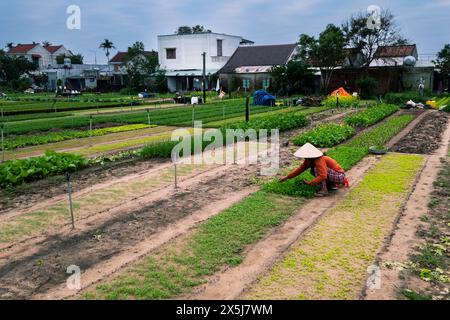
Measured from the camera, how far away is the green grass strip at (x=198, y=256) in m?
5.47

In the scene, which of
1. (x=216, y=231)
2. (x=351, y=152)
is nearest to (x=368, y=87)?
(x=351, y=152)

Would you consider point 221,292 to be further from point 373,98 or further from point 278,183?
point 373,98

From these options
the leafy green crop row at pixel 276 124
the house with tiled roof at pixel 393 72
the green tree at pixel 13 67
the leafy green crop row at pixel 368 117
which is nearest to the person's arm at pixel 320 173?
the leafy green crop row at pixel 276 124

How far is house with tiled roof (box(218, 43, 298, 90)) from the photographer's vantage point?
4769cm

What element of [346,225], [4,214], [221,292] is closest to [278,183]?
[346,225]

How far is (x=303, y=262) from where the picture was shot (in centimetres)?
624

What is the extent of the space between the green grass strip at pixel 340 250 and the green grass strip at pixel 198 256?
2.50 feet

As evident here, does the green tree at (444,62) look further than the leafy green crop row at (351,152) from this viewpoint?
Yes

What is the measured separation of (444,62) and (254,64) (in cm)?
2046

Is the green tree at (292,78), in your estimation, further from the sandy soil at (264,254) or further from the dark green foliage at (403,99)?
the sandy soil at (264,254)

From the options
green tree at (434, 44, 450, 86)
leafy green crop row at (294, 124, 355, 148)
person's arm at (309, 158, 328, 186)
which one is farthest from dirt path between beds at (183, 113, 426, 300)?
green tree at (434, 44, 450, 86)

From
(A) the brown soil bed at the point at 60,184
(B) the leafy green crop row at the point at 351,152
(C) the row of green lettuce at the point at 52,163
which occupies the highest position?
(C) the row of green lettuce at the point at 52,163

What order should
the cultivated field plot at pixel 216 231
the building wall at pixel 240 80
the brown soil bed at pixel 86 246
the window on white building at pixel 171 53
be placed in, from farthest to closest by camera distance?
1. the window on white building at pixel 171 53
2. the building wall at pixel 240 80
3. the brown soil bed at pixel 86 246
4. the cultivated field plot at pixel 216 231

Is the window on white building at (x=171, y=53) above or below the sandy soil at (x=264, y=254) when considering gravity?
above
